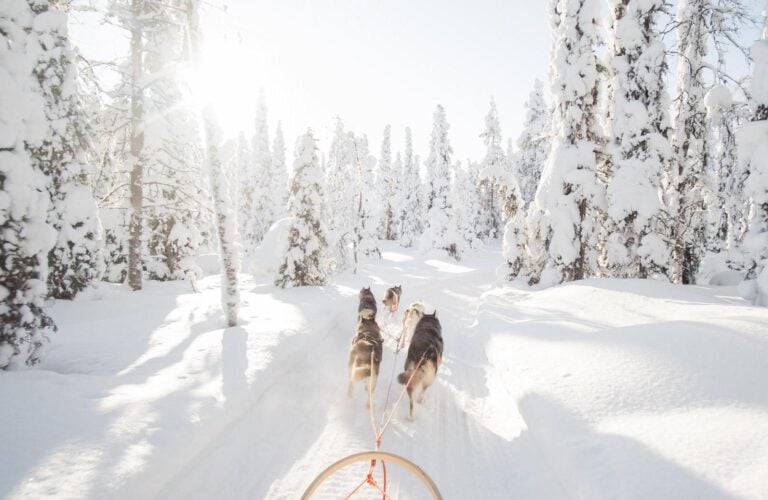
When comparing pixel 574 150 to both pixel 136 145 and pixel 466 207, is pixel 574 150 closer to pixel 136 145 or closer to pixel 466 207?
pixel 136 145

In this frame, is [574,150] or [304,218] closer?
[574,150]

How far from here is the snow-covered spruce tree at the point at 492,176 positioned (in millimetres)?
16938

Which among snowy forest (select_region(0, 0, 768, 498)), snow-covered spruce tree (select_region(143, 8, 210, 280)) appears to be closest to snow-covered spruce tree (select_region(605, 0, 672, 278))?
snowy forest (select_region(0, 0, 768, 498))

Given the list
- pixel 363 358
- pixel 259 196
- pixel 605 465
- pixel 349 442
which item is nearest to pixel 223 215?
pixel 363 358

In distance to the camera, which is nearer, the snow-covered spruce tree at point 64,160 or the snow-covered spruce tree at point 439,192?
the snow-covered spruce tree at point 64,160

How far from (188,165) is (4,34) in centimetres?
1202

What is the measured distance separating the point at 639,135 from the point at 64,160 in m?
16.0

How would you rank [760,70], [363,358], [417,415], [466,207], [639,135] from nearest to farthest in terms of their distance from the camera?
[417,415] < [363,358] < [760,70] < [639,135] < [466,207]

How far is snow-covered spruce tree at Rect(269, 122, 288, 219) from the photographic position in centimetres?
4578

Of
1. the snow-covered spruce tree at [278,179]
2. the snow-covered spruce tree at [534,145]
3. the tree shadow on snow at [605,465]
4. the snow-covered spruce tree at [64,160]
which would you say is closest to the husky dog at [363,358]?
the tree shadow on snow at [605,465]

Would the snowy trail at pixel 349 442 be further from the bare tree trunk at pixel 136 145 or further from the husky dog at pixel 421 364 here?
the bare tree trunk at pixel 136 145

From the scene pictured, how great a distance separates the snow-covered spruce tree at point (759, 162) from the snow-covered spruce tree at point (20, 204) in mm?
13821

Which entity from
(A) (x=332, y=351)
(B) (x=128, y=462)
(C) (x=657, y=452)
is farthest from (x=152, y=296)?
(C) (x=657, y=452)

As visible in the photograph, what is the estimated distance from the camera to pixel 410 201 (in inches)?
2447
